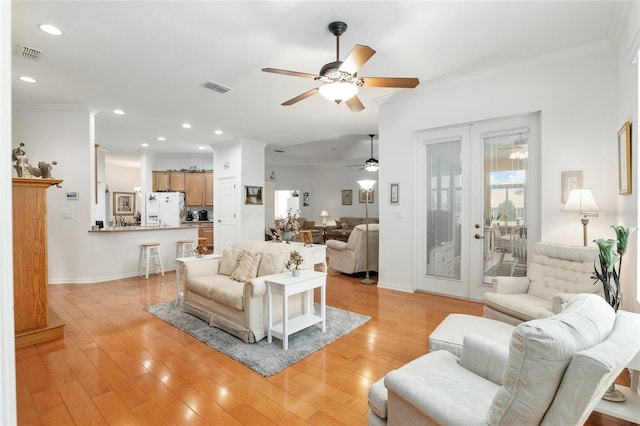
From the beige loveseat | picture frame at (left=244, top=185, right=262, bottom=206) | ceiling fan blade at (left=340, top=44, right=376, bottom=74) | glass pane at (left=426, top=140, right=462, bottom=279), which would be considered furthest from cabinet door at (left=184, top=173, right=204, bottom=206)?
ceiling fan blade at (left=340, top=44, right=376, bottom=74)

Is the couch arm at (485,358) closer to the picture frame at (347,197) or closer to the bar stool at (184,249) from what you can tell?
the bar stool at (184,249)

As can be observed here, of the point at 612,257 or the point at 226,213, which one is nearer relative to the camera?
the point at 612,257

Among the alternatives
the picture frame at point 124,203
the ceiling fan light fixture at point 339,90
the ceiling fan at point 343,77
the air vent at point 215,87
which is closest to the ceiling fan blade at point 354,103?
the ceiling fan at point 343,77

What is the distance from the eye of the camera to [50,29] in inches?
116

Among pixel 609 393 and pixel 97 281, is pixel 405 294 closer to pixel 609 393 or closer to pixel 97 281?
pixel 609 393

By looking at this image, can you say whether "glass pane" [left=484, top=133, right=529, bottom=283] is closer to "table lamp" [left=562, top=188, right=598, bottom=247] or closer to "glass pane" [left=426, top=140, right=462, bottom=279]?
"glass pane" [left=426, top=140, right=462, bottom=279]

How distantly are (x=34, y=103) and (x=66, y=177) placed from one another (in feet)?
4.04

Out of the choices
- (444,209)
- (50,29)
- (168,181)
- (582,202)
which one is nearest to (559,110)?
(582,202)

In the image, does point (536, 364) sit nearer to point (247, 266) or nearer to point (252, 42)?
point (247, 266)

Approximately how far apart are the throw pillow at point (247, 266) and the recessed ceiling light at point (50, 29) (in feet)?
9.32

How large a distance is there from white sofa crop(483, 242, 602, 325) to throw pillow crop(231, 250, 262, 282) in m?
2.40

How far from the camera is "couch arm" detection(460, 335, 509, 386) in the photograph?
1519 mm

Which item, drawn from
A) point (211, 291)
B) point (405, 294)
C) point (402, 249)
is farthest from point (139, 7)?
point (405, 294)

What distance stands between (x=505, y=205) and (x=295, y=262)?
9.42 ft
